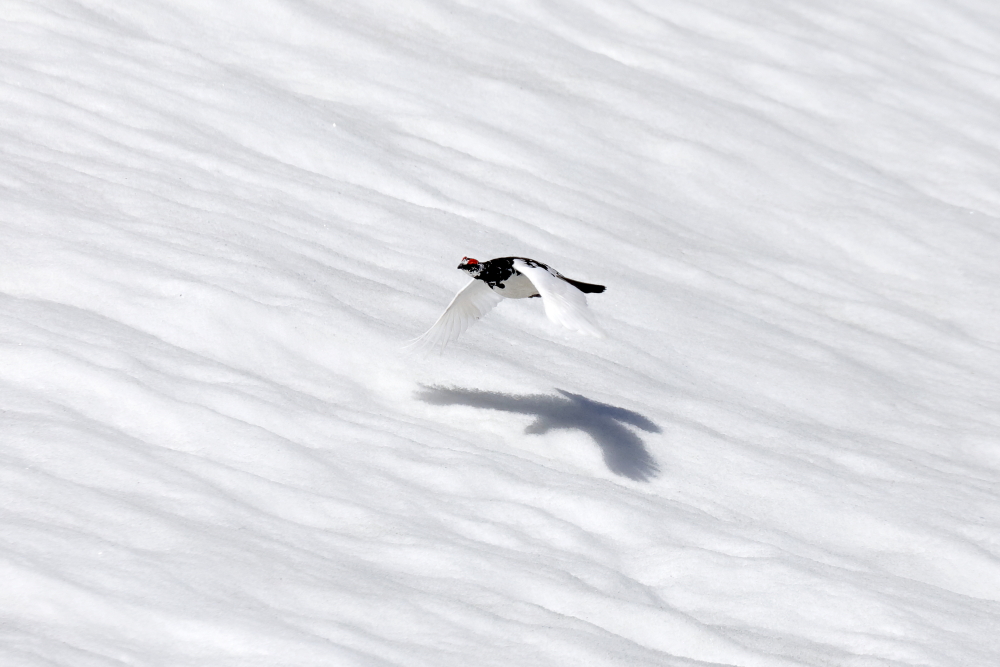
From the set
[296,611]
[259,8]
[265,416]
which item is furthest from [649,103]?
[296,611]

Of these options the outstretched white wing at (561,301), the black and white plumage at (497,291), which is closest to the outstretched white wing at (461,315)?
the black and white plumage at (497,291)

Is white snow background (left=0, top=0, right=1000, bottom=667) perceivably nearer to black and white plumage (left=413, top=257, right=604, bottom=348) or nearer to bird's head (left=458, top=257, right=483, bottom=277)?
black and white plumage (left=413, top=257, right=604, bottom=348)

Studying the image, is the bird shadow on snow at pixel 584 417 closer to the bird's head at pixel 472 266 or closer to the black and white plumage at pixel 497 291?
the black and white plumage at pixel 497 291

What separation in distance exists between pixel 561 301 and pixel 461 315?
0.55 meters

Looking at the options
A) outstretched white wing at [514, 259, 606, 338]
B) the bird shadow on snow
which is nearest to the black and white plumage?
outstretched white wing at [514, 259, 606, 338]

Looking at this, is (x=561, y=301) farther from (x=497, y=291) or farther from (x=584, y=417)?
(x=584, y=417)

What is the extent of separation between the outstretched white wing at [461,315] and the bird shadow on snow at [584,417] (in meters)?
0.22

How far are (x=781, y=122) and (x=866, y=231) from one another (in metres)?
1.55

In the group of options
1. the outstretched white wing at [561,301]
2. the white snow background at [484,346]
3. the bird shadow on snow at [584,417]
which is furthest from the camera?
the bird shadow on snow at [584,417]

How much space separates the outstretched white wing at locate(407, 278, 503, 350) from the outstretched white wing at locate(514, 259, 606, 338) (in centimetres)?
19

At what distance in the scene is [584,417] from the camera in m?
5.19

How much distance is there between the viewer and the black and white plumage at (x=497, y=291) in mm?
4773

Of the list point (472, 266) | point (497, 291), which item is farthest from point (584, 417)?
point (472, 266)

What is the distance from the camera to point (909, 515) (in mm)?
4984
